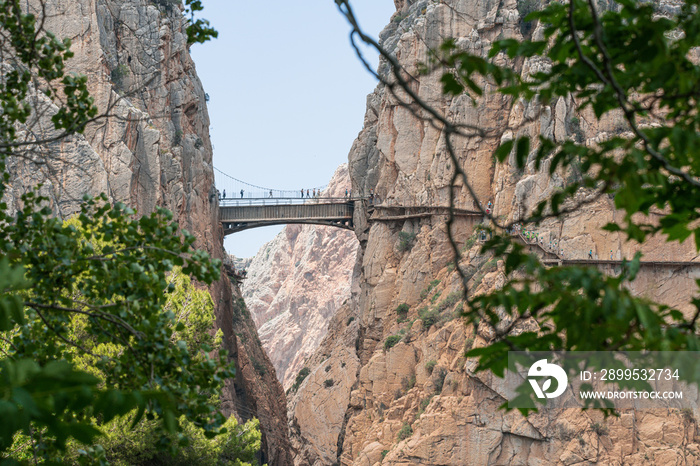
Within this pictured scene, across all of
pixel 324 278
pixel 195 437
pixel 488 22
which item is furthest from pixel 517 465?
pixel 324 278

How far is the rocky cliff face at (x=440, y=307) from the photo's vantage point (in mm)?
31125

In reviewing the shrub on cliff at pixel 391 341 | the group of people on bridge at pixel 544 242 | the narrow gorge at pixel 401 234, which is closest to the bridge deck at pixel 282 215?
the narrow gorge at pixel 401 234

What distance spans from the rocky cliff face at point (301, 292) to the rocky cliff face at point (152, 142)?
51250 mm

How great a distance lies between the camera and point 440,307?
38062 mm

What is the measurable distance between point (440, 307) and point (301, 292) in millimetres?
72066

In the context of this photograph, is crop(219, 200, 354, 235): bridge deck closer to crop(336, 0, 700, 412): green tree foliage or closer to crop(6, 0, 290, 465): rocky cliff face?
crop(6, 0, 290, 465): rocky cliff face

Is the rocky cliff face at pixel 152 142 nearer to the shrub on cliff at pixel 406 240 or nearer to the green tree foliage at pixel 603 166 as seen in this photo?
the shrub on cliff at pixel 406 240

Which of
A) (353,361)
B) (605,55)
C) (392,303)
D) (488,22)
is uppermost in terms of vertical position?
(488,22)

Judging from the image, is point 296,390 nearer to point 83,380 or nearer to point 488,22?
point 488,22

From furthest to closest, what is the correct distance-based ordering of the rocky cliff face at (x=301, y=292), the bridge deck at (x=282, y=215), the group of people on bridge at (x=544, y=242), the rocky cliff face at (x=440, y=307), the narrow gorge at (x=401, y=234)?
the rocky cliff face at (x=301, y=292) → the bridge deck at (x=282, y=215) → the group of people on bridge at (x=544, y=242) → the narrow gorge at (x=401, y=234) → the rocky cliff face at (x=440, y=307)

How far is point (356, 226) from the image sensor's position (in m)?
46.9

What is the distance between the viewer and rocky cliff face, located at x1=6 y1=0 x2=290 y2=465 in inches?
1305

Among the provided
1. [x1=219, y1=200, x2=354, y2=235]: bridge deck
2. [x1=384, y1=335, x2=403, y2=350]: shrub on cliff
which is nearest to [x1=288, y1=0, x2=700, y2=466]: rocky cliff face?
[x1=384, y1=335, x2=403, y2=350]: shrub on cliff

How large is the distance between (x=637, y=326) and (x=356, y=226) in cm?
4255
